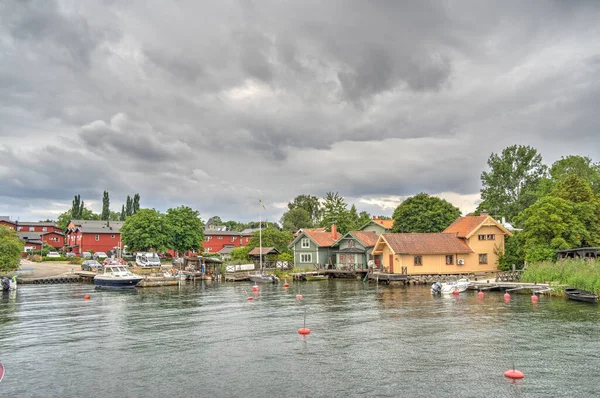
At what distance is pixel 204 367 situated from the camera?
68.9 ft

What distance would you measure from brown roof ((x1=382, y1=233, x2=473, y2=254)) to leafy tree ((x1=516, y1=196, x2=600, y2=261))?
9017mm

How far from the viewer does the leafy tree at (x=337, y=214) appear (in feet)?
309

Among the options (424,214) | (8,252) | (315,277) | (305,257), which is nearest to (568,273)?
(424,214)

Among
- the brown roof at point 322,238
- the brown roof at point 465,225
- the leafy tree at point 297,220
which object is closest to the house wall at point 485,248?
the brown roof at point 465,225

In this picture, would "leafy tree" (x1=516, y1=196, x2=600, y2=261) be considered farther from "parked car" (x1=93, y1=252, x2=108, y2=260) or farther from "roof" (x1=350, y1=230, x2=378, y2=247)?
"parked car" (x1=93, y1=252, x2=108, y2=260)

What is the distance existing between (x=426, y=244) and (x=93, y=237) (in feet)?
249

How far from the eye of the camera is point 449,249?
6006 centimetres

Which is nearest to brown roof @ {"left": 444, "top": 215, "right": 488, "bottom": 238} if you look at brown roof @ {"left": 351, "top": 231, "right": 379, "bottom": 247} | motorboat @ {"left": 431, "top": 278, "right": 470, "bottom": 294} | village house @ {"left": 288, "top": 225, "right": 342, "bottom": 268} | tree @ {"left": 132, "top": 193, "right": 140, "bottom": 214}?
brown roof @ {"left": 351, "top": 231, "right": 379, "bottom": 247}

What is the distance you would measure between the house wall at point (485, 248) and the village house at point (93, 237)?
7292cm

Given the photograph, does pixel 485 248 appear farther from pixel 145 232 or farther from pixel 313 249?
pixel 145 232

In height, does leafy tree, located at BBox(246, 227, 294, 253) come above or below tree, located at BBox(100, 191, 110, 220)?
below

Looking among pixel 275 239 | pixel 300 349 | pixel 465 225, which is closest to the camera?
pixel 300 349

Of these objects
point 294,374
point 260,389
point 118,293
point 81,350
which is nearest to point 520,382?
point 294,374

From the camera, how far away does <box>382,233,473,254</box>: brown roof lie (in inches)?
2338
